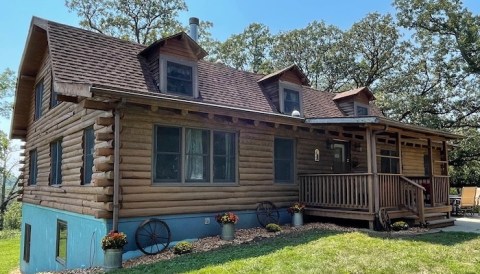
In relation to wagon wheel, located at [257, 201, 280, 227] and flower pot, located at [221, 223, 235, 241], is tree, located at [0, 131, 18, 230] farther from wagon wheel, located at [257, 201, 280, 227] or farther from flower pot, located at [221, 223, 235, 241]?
flower pot, located at [221, 223, 235, 241]

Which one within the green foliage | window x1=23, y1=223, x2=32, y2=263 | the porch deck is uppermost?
the porch deck

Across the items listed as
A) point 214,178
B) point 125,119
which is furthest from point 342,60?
point 125,119

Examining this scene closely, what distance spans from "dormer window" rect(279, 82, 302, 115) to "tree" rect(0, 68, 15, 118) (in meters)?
30.9

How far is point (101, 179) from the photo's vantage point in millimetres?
7496

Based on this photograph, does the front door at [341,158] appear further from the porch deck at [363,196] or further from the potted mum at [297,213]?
the potted mum at [297,213]

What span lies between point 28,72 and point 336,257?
12.7 metres

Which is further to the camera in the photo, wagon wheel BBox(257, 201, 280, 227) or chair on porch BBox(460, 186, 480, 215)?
chair on porch BBox(460, 186, 480, 215)

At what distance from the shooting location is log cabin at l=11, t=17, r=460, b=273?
7.91 metres

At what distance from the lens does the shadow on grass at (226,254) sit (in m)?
6.28

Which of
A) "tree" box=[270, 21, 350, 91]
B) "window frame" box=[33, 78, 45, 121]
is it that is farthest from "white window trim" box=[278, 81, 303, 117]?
"tree" box=[270, 21, 350, 91]

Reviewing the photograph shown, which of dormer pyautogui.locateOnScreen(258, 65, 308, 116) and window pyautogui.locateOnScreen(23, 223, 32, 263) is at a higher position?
dormer pyautogui.locateOnScreen(258, 65, 308, 116)

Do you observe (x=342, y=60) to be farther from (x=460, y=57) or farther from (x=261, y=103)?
(x=261, y=103)

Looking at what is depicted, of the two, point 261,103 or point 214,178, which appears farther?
point 261,103

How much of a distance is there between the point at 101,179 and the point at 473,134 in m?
24.2
